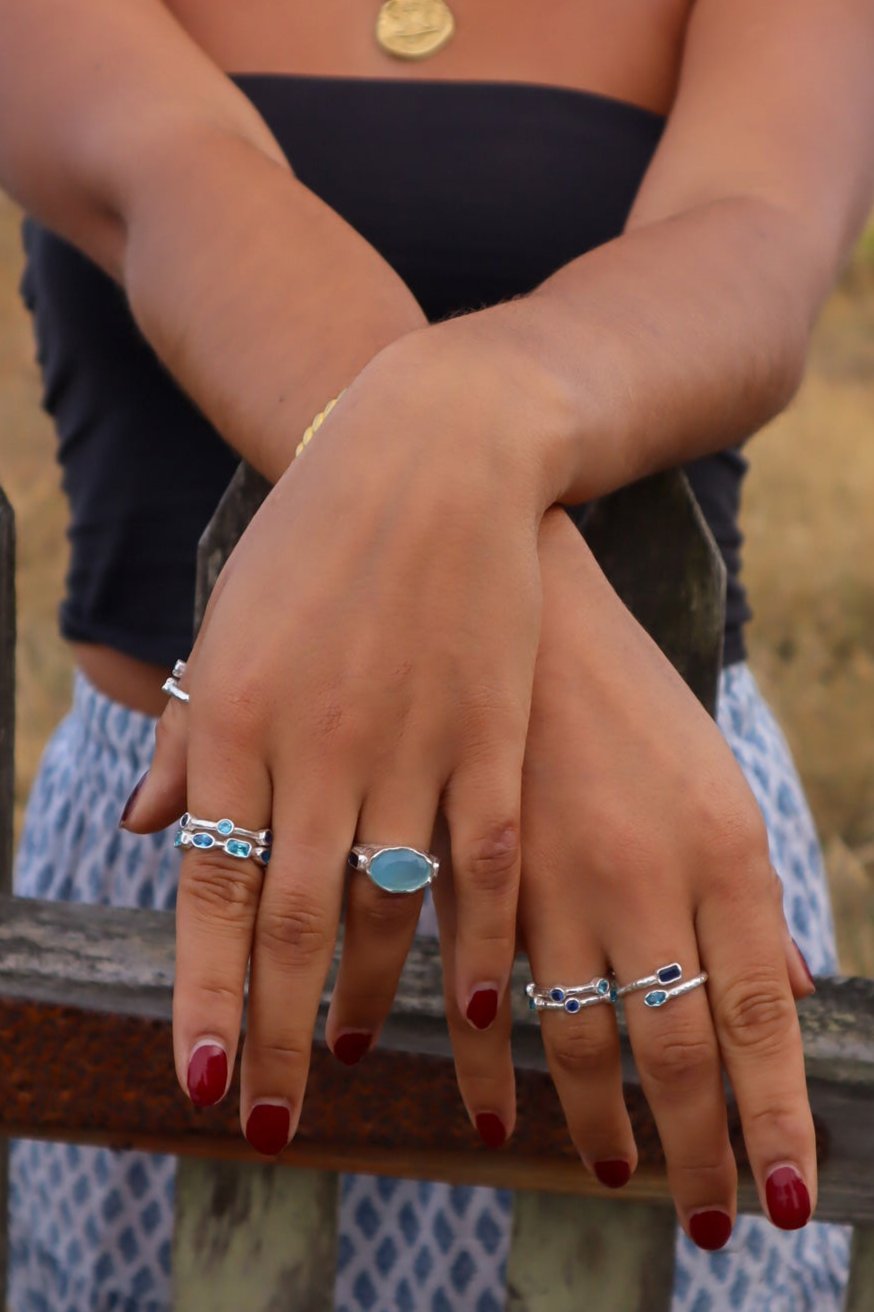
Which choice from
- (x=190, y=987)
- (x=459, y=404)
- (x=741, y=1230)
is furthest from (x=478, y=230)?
(x=741, y=1230)

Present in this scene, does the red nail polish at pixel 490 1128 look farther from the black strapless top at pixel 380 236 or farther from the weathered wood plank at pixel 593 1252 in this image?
the black strapless top at pixel 380 236

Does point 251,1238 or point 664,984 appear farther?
point 251,1238

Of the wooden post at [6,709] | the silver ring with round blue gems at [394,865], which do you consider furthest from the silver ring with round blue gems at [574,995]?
the wooden post at [6,709]

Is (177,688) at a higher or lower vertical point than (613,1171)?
higher

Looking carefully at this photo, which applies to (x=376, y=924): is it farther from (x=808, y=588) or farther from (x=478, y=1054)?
(x=808, y=588)

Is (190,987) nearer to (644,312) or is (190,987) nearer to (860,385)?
(644,312)

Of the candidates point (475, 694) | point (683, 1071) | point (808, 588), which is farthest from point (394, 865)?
point (808, 588)

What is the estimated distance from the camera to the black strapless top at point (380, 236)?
133 centimetres

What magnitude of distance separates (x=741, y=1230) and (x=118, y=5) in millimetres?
1226

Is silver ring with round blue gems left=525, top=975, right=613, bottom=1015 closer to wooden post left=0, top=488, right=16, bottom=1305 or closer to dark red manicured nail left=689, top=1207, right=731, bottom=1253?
dark red manicured nail left=689, top=1207, right=731, bottom=1253

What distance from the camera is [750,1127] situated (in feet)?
2.78

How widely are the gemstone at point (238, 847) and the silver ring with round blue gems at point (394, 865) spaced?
58 mm

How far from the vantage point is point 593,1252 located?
1122mm

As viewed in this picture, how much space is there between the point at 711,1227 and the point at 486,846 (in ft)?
0.92
